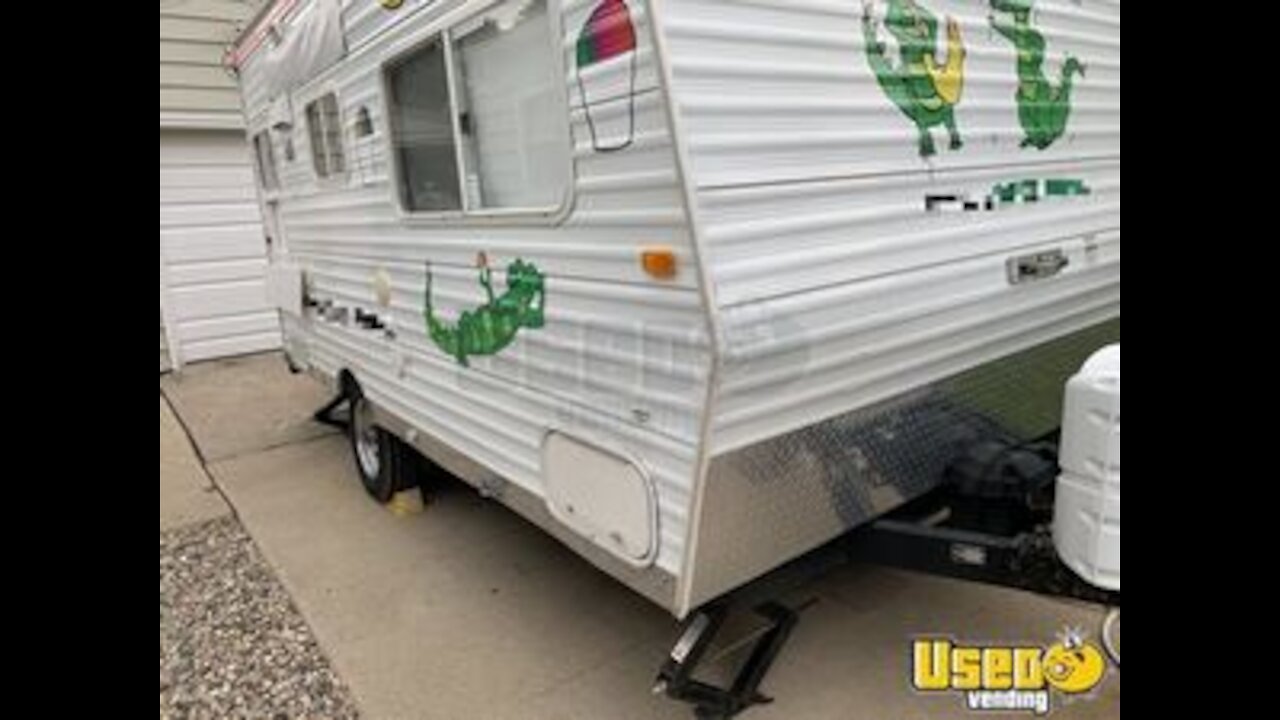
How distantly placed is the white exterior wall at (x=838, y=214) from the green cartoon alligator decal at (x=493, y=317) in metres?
0.87

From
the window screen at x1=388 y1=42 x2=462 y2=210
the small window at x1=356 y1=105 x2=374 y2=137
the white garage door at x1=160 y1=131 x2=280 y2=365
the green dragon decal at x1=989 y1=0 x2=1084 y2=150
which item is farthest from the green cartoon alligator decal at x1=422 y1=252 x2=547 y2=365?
the white garage door at x1=160 y1=131 x2=280 y2=365

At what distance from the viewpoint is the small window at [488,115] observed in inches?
99.5

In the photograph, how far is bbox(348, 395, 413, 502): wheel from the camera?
4.85 meters

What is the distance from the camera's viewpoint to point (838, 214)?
90.0 inches

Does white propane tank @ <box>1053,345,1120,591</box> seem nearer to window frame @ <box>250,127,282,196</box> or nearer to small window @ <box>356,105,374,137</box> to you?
small window @ <box>356,105,374,137</box>

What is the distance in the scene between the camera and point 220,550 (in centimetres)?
470

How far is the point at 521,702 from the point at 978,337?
216 cm

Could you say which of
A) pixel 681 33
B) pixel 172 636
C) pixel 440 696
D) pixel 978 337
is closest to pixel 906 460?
pixel 978 337

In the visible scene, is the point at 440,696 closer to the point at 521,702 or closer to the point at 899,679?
the point at 521,702

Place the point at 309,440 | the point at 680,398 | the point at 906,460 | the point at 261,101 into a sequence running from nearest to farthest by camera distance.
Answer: the point at 680,398 < the point at 906,460 < the point at 261,101 < the point at 309,440

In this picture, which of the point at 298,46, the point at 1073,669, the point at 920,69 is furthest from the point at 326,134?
the point at 1073,669

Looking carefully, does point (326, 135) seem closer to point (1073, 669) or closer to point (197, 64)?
point (1073, 669)

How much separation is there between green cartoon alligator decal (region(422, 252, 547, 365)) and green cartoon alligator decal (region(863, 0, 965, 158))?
125 centimetres

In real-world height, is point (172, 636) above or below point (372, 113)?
below
